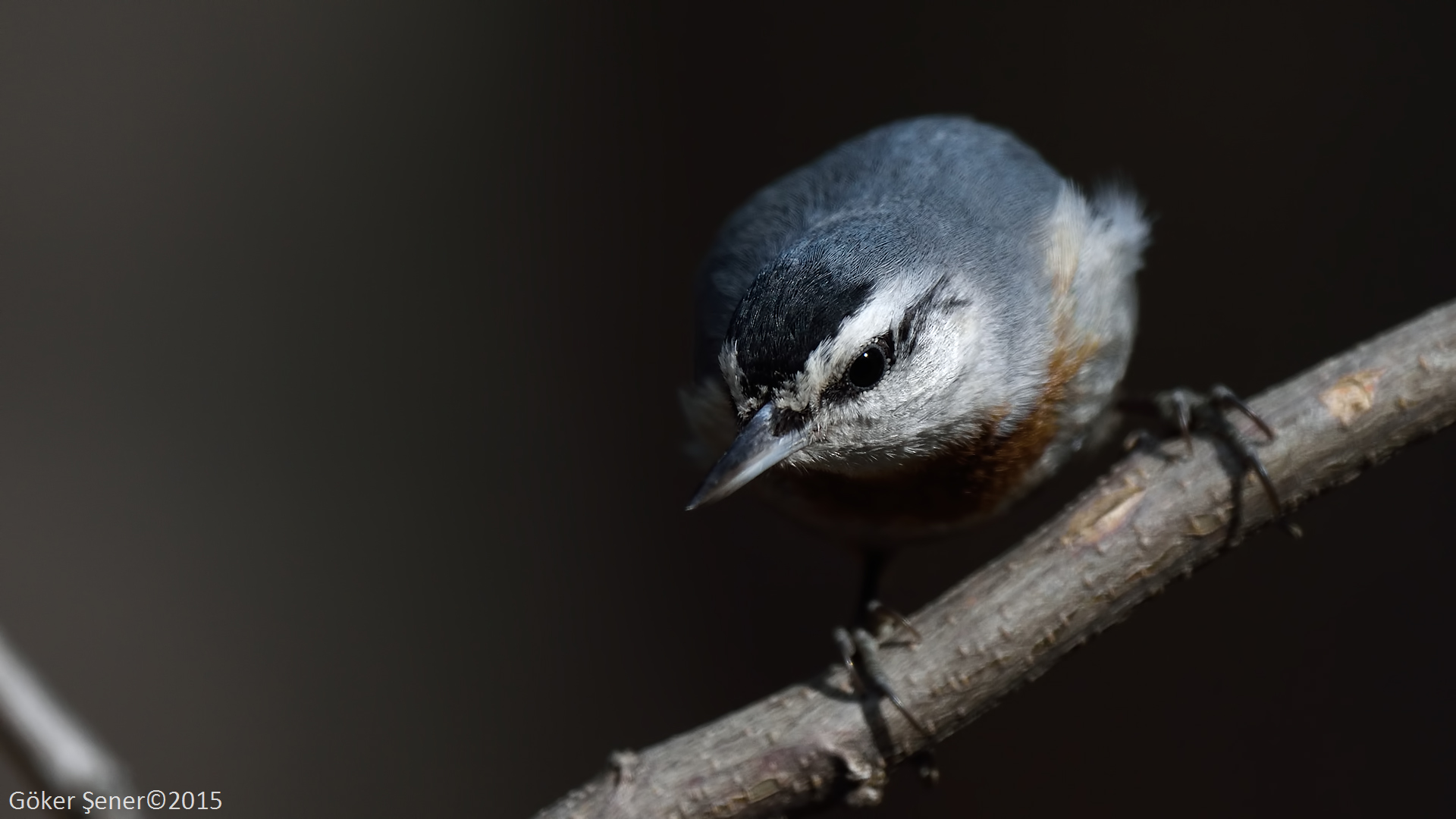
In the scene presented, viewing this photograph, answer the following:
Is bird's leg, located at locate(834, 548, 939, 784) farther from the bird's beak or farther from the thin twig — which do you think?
the thin twig

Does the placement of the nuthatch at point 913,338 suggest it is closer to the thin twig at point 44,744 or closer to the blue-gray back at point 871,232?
the blue-gray back at point 871,232

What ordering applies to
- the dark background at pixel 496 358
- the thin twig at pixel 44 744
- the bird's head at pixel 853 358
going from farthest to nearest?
the dark background at pixel 496 358
the bird's head at pixel 853 358
the thin twig at pixel 44 744

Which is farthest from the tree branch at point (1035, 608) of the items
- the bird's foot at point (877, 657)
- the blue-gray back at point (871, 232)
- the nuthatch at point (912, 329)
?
the blue-gray back at point (871, 232)

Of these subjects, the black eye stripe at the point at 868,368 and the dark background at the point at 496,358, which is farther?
A: the dark background at the point at 496,358

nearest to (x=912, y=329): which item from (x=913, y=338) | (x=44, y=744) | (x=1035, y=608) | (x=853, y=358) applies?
(x=913, y=338)

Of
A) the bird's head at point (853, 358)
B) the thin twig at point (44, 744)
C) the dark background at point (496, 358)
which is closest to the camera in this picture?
the thin twig at point (44, 744)

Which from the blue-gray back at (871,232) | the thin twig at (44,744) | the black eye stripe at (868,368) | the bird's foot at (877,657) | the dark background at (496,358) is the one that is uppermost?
the dark background at (496,358)

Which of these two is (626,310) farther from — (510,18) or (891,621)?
(891,621)

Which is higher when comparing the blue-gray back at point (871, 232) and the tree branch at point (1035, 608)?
the blue-gray back at point (871, 232)

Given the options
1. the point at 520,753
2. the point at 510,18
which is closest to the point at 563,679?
the point at 520,753
